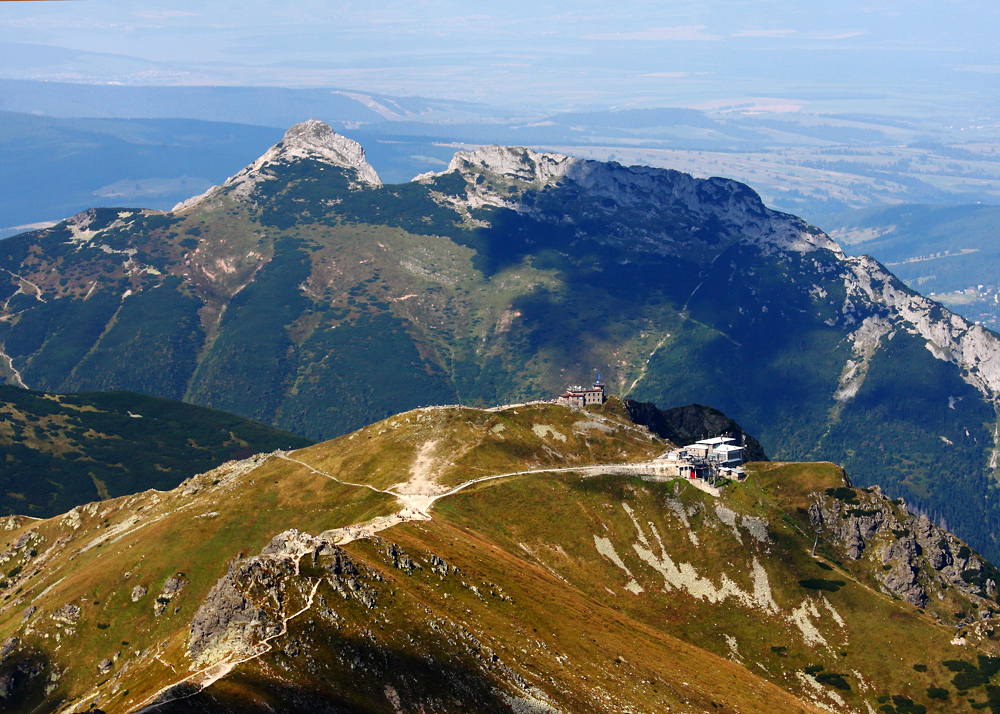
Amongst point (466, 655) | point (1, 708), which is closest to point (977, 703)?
point (466, 655)

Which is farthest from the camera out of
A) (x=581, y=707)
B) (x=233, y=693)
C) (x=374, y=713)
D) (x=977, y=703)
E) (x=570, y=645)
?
(x=977, y=703)

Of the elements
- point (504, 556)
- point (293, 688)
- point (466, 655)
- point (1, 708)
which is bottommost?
point (1, 708)

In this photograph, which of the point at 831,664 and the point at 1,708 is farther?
the point at 831,664

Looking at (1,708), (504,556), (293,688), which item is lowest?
(1,708)

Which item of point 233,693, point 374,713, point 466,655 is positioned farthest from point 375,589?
point 233,693

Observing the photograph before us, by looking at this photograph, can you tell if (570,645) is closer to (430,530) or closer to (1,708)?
→ (430,530)

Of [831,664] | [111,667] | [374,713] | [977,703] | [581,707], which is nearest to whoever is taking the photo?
[374,713]

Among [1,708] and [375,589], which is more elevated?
[375,589]

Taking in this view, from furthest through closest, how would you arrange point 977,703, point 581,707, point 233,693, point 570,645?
point 977,703
point 570,645
point 581,707
point 233,693

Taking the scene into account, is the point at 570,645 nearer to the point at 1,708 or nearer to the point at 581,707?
the point at 581,707
